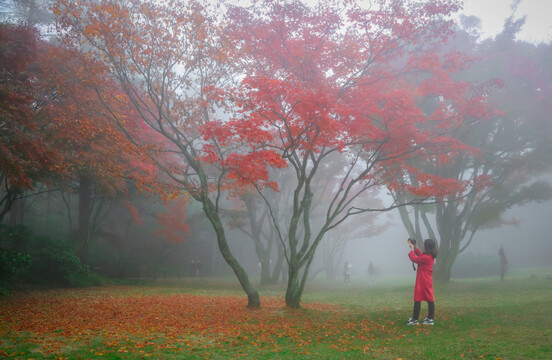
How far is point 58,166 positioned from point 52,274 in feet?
27.9

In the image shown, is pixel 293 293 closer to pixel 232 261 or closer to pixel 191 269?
pixel 232 261

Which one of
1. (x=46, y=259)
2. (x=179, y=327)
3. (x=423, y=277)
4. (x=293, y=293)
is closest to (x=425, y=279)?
(x=423, y=277)

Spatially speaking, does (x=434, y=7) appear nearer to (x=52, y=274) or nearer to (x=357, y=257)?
(x=52, y=274)

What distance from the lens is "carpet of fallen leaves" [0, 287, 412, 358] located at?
555cm

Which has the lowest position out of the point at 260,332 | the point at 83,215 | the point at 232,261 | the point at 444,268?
the point at 260,332

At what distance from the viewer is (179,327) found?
682 cm

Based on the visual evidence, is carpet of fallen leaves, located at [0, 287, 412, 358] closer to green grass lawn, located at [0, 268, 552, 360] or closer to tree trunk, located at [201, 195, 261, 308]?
green grass lawn, located at [0, 268, 552, 360]

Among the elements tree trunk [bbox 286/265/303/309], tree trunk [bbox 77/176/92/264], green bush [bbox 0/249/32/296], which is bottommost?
tree trunk [bbox 286/265/303/309]

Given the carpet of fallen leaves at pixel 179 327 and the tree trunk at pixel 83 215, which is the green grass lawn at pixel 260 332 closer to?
the carpet of fallen leaves at pixel 179 327

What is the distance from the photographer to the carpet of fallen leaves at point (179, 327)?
5551 millimetres

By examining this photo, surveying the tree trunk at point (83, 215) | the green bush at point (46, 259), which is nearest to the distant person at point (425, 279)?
the green bush at point (46, 259)

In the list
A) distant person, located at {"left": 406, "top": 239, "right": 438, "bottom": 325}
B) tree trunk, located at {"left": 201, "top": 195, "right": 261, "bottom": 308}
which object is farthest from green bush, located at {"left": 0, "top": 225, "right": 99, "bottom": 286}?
distant person, located at {"left": 406, "top": 239, "right": 438, "bottom": 325}

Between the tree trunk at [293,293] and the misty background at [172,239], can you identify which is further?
the misty background at [172,239]

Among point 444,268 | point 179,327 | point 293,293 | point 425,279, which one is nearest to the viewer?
point 179,327
